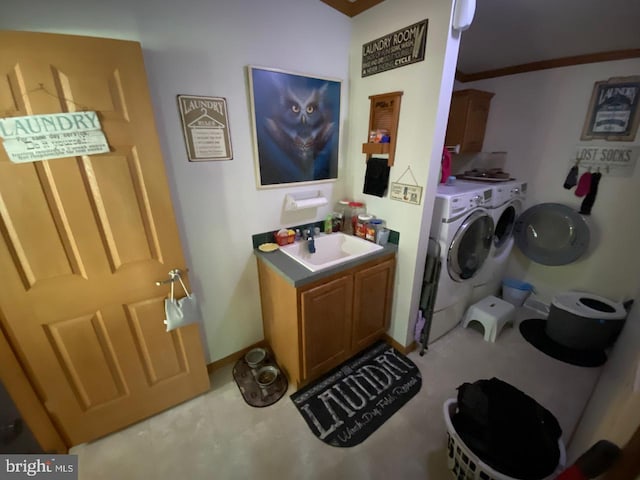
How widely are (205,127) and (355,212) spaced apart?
1.18 meters

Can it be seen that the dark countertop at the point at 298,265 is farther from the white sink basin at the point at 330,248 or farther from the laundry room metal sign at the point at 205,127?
the laundry room metal sign at the point at 205,127

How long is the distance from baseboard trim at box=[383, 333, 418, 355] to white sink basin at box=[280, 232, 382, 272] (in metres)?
0.78

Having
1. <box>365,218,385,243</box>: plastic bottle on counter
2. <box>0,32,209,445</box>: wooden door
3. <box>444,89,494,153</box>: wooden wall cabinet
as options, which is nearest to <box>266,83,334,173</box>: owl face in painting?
<box>365,218,385,243</box>: plastic bottle on counter

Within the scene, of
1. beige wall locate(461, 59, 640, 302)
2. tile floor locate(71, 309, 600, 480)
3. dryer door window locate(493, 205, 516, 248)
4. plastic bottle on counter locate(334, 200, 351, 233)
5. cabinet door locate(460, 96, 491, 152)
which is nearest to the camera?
tile floor locate(71, 309, 600, 480)

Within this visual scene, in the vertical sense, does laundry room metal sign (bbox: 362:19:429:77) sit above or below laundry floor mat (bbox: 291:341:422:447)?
above

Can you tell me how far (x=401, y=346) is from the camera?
2.00 meters

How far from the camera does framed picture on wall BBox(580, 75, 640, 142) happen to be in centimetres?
181

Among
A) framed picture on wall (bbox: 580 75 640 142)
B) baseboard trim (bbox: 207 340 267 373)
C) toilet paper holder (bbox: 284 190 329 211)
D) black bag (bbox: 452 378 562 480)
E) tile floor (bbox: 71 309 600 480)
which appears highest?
framed picture on wall (bbox: 580 75 640 142)

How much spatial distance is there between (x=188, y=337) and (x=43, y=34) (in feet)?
4.78

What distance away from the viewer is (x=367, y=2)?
1.57 m

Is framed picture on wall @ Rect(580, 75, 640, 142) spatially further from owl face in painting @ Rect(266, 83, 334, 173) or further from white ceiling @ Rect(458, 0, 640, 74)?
owl face in painting @ Rect(266, 83, 334, 173)

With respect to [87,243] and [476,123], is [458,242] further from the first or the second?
[87,243]

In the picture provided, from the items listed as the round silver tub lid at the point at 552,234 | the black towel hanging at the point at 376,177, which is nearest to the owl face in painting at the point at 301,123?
the black towel hanging at the point at 376,177

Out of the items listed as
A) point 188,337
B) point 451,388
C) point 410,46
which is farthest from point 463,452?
point 410,46
